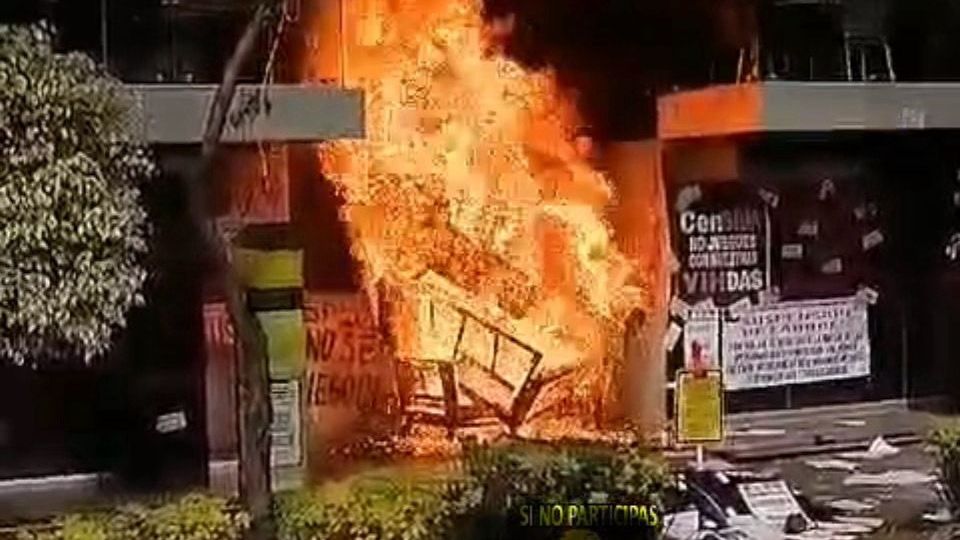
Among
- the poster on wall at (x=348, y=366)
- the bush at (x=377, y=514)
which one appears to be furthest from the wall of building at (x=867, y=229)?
the bush at (x=377, y=514)

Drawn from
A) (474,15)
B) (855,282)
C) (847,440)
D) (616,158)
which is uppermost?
(474,15)

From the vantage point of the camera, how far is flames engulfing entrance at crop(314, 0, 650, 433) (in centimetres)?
1016

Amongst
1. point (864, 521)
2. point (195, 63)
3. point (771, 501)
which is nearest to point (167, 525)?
point (195, 63)

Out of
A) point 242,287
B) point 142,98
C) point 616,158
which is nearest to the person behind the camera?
point 242,287

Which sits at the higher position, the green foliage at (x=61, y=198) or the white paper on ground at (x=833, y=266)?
the green foliage at (x=61, y=198)

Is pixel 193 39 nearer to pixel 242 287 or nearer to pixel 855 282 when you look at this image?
pixel 242 287

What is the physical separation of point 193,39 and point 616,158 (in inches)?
130

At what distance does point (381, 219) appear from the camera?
10273 mm

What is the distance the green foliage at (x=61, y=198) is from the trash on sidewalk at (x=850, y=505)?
3.76 metres

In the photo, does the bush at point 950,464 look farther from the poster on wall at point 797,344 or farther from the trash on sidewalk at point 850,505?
the poster on wall at point 797,344

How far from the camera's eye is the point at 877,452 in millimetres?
10195

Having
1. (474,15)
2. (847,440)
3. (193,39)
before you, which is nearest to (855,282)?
(847,440)

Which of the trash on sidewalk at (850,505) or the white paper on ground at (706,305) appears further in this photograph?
the white paper on ground at (706,305)

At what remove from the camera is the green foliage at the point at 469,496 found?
21.0 feet
